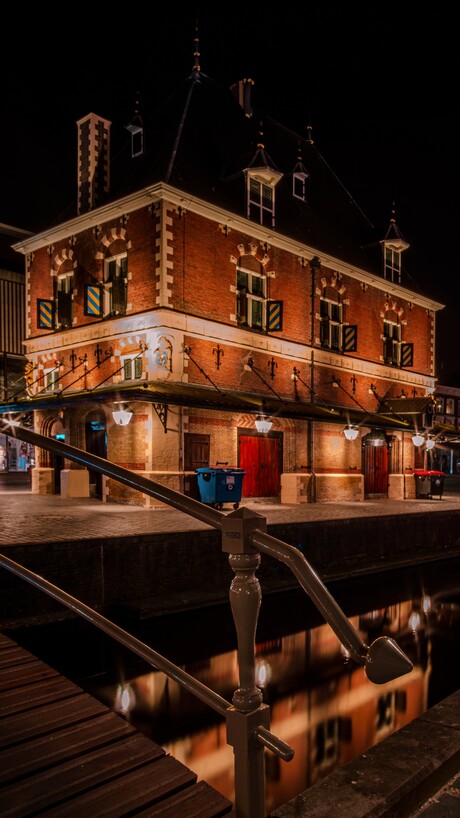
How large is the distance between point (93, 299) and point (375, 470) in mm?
13645

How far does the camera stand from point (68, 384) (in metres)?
20.4

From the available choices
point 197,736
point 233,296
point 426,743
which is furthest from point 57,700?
point 233,296

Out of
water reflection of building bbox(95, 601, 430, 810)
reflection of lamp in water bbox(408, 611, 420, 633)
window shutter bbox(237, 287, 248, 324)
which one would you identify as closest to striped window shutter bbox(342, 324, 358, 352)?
window shutter bbox(237, 287, 248, 324)

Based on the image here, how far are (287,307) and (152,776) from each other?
1922 centimetres

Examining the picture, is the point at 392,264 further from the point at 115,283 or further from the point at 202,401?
the point at 202,401

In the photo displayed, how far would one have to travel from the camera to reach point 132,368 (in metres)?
17.8

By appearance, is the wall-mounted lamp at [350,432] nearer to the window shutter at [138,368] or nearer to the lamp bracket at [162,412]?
the lamp bracket at [162,412]

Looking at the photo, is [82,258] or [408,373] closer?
[82,258]

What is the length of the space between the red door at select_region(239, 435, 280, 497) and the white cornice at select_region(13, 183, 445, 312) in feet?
23.5

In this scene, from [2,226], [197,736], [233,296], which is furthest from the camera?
[2,226]

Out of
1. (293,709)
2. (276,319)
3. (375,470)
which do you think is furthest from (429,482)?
(293,709)

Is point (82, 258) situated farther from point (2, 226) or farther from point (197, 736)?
point (197, 736)

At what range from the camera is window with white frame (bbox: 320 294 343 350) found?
22656 millimetres

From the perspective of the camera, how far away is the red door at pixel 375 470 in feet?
78.7
